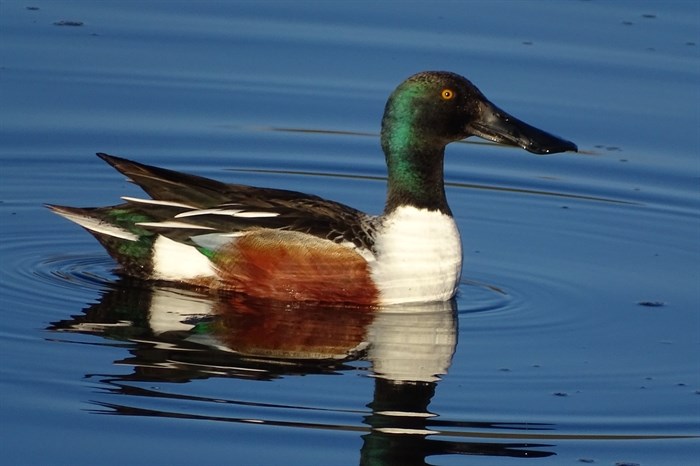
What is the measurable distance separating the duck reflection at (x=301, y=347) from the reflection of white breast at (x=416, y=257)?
0.09 meters

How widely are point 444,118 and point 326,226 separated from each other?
0.93 meters

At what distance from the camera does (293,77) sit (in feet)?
42.8

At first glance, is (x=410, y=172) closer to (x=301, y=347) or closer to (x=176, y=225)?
(x=176, y=225)

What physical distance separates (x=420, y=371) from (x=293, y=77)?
16.8 ft

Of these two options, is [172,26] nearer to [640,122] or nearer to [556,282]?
[640,122]

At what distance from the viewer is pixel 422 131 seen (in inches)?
382

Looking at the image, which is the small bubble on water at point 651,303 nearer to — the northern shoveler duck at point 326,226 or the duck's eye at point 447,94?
the northern shoveler duck at point 326,226

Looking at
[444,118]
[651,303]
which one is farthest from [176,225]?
[651,303]

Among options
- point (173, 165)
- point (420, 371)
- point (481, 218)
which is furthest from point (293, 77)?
point (420, 371)

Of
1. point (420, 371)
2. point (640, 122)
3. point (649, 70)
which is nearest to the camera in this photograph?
point (420, 371)

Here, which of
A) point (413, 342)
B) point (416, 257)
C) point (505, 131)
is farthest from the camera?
point (505, 131)

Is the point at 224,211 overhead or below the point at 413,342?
overhead

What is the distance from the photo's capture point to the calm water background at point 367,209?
7492 mm

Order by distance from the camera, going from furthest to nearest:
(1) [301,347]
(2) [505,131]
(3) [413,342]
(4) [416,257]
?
1. (2) [505,131]
2. (4) [416,257]
3. (3) [413,342]
4. (1) [301,347]
